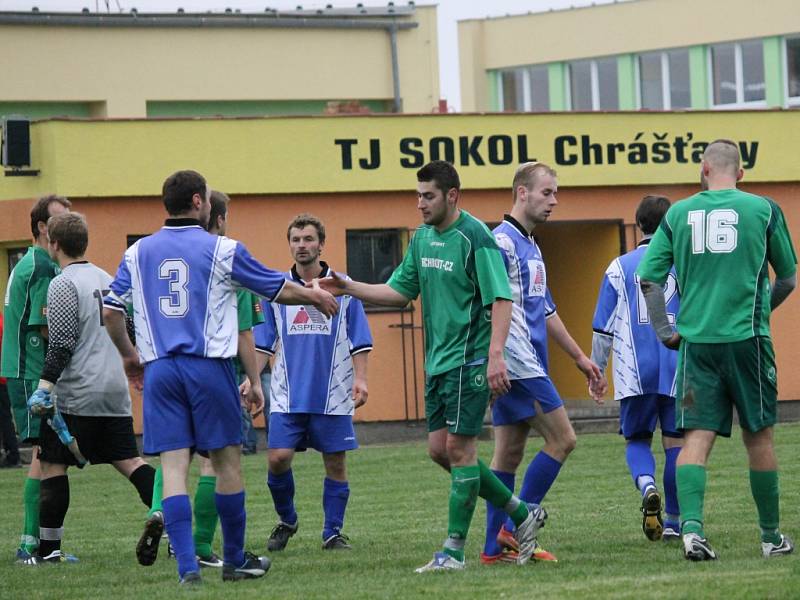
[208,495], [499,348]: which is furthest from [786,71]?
[499,348]

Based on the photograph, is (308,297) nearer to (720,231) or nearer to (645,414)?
(720,231)

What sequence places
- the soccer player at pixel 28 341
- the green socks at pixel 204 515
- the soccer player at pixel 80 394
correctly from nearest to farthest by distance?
1. the green socks at pixel 204 515
2. the soccer player at pixel 80 394
3. the soccer player at pixel 28 341

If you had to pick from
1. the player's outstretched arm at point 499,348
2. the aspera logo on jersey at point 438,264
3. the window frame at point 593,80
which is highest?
the window frame at point 593,80

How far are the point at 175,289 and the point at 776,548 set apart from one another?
131 inches

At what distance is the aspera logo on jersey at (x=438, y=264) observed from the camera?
8.71 metres

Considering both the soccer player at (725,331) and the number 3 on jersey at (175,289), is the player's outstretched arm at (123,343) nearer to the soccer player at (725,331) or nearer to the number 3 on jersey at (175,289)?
the number 3 on jersey at (175,289)

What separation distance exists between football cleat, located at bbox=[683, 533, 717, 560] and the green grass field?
0.06 meters

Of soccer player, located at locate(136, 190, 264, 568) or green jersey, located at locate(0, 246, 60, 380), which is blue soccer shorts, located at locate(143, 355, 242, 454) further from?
green jersey, located at locate(0, 246, 60, 380)

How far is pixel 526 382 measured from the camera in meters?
9.11

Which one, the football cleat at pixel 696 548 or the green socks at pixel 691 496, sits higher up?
the green socks at pixel 691 496

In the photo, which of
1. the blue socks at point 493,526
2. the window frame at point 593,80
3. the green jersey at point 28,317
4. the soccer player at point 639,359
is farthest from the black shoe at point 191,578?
the window frame at point 593,80

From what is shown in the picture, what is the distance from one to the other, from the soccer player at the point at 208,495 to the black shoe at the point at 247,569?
1.61ft

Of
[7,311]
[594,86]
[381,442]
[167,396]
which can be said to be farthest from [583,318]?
[594,86]

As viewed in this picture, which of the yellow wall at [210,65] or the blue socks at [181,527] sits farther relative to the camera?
the yellow wall at [210,65]
